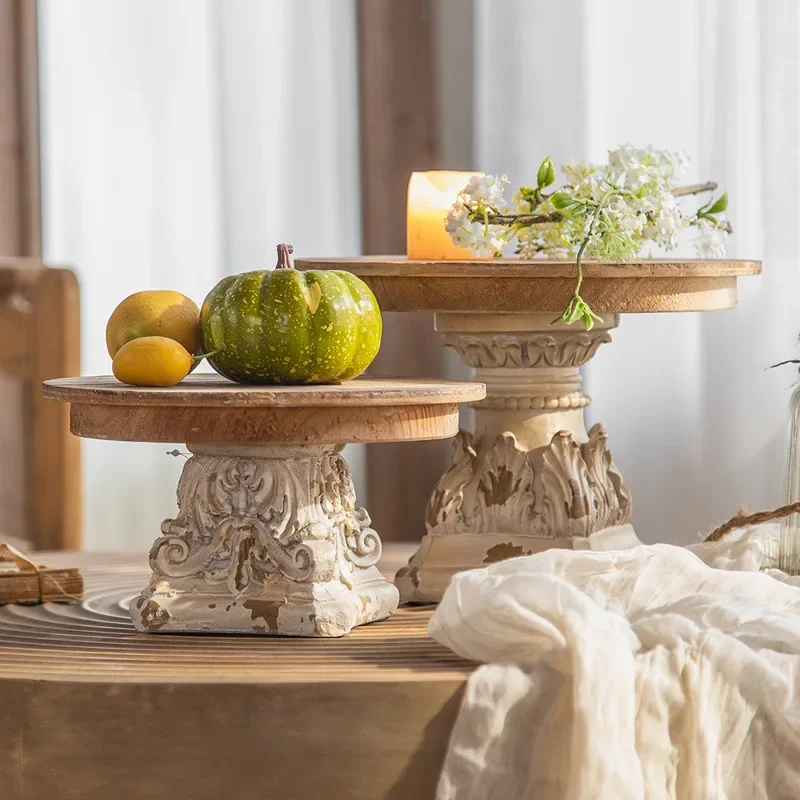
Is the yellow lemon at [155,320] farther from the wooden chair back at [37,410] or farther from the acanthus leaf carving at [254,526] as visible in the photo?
the wooden chair back at [37,410]

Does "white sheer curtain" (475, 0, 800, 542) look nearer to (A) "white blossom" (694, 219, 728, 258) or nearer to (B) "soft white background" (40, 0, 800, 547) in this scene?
(B) "soft white background" (40, 0, 800, 547)

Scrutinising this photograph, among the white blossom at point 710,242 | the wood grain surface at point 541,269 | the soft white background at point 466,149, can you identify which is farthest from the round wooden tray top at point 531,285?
the soft white background at point 466,149

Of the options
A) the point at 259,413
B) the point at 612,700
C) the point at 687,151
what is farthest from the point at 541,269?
the point at 687,151

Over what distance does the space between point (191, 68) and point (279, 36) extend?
18 centimetres

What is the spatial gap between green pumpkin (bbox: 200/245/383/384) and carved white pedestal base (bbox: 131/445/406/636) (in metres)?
0.09

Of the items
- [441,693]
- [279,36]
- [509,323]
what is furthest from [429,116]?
[441,693]

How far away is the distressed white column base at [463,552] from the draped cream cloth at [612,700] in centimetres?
31

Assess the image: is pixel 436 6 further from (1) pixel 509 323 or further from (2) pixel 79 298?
(1) pixel 509 323

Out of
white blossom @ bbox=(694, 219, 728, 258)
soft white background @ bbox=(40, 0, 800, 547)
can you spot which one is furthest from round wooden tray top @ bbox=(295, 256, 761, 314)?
soft white background @ bbox=(40, 0, 800, 547)

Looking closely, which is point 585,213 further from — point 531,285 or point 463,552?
point 463,552

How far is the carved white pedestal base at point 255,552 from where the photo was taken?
141cm

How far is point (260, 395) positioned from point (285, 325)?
0.08 metres

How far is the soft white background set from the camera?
224 centimetres

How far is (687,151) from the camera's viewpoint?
2283 mm
